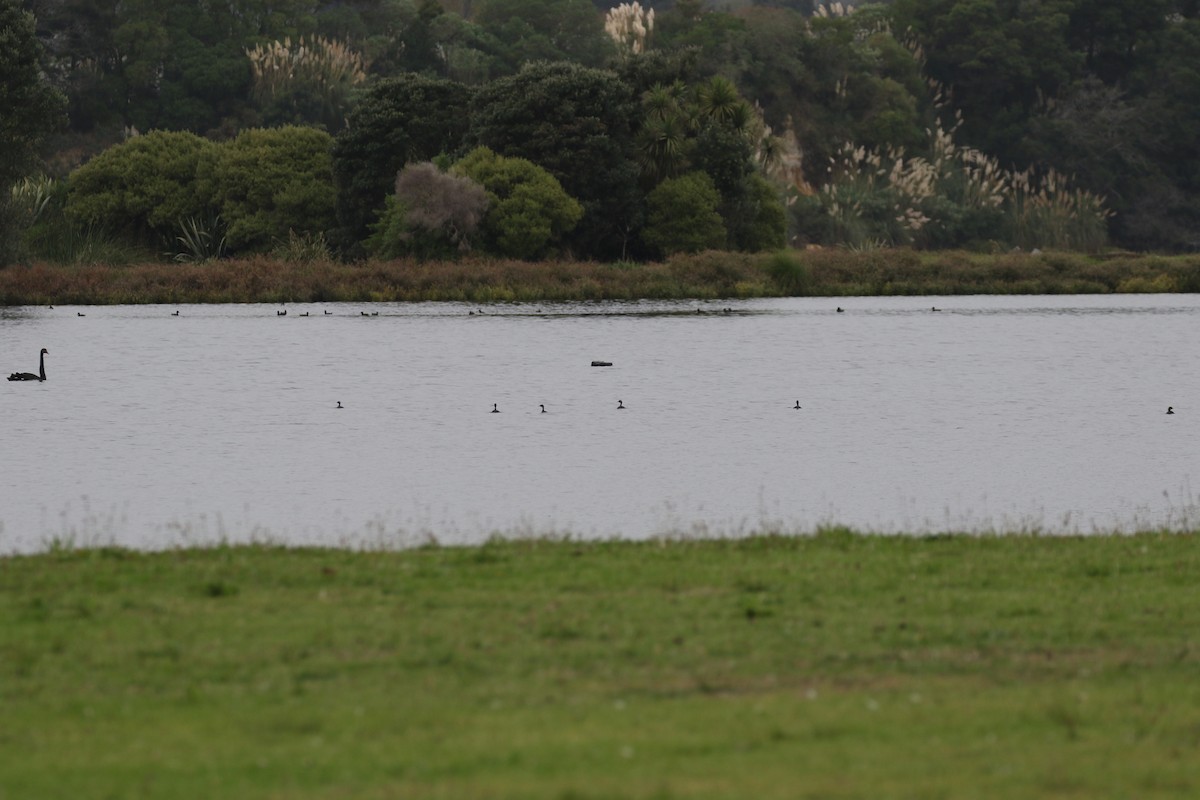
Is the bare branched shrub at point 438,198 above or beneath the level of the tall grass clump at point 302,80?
beneath

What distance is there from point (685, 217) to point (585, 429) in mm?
50416

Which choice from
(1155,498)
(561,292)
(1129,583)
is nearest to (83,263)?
(561,292)

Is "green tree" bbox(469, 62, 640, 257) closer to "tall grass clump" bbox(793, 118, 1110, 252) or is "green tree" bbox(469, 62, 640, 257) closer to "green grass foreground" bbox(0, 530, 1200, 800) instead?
"tall grass clump" bbox(793, 118, 1110, 252)

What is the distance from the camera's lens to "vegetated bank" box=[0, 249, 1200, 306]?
7581cm

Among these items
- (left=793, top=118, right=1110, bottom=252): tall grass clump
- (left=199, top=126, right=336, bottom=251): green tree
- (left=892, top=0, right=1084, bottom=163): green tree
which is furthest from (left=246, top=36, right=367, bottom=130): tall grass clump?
(left=892, top=0, right=1084, bottom=163): green tree

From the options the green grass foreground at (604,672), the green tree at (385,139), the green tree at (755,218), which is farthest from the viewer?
the green tree at (755,218)

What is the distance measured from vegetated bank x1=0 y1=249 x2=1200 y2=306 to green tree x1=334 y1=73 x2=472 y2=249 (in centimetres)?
387

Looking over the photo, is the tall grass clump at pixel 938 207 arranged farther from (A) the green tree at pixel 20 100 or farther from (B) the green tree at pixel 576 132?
(A) the green tree at pixel 20 100

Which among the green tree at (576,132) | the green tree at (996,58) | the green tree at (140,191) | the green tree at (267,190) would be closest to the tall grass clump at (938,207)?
the green tree at (996,58)

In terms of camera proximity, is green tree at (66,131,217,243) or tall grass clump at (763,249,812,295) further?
green tree at (66,131,217,243)

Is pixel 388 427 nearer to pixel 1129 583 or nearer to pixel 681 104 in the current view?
pixel 1129 583

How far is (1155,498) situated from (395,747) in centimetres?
1538

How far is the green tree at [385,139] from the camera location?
85.1 m

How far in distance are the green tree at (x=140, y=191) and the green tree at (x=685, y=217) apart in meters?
22.7
